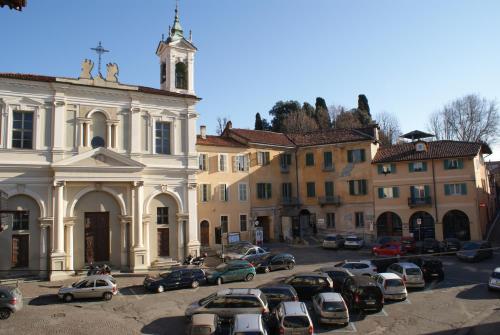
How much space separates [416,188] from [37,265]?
33.9m

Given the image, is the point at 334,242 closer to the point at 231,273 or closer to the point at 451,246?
the point at 451,246

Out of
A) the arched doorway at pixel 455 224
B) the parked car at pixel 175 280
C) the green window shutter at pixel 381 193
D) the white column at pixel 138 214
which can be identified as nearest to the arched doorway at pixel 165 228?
the white column at pixel 138 214

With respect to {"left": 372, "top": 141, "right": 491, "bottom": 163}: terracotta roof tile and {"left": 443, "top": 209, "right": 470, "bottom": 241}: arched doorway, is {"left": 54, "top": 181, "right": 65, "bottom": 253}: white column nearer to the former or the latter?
{"left": 372, "top": 141, "right": 491, "bottom": 163}: terracotta roof tile

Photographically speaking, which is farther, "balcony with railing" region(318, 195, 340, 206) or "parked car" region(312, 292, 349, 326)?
"balcony with railing" region(318, 195, 340, 206)

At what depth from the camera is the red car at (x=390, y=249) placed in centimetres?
3365

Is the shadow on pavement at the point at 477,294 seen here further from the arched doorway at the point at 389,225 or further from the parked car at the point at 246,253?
the arched doorway at the point at 389,225

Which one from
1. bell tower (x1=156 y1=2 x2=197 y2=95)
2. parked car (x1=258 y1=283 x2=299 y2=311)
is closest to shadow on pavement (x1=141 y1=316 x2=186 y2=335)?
parked car (x1=258 y1=283 x2=299 y2=311)

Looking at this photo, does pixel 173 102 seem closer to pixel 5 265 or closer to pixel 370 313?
pixel 5 265

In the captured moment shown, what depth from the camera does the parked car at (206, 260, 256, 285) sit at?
25625 millimetres

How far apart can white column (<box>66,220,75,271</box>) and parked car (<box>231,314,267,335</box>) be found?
17186 millimetres

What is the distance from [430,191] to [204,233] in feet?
73.2

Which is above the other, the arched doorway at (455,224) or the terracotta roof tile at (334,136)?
the terracotta roof tile at (334,136)

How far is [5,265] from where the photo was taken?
26.5 metres

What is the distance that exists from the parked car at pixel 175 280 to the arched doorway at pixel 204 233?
15137 mm
